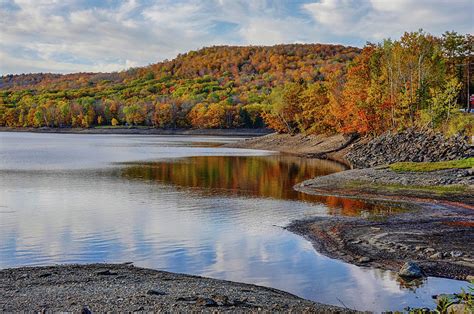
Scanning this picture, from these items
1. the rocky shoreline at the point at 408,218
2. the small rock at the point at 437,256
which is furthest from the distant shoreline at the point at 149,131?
the small rock at the point at 437,256

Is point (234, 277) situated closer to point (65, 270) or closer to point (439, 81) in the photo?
point (65, 270)

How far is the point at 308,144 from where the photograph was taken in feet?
275

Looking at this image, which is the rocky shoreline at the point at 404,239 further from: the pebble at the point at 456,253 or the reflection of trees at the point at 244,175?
the reflection of trees at the point at 244,175

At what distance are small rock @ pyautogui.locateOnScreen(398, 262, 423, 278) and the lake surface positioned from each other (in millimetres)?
347

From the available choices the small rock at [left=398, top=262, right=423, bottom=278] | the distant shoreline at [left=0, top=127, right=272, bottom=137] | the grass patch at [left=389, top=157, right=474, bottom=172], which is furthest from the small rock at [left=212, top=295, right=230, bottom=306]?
the distant shoreline at [left=0, top=127, right=272, bottom=137]

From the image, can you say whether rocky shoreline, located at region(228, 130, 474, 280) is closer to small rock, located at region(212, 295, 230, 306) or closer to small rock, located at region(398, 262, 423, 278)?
small rock, located at region(398, 262, 423, 278)

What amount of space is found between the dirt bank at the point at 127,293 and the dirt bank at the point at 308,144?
48.7 metres

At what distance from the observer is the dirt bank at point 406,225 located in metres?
18.7

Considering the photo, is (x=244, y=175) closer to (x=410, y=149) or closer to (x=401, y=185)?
(x=401, y=185)

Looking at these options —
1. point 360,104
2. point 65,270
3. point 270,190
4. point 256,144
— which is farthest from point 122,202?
point 256,144

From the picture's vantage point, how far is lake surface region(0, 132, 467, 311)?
53.8ft

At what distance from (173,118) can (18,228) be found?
14665cm

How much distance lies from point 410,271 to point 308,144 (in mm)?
67654

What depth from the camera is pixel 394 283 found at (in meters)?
16.2
